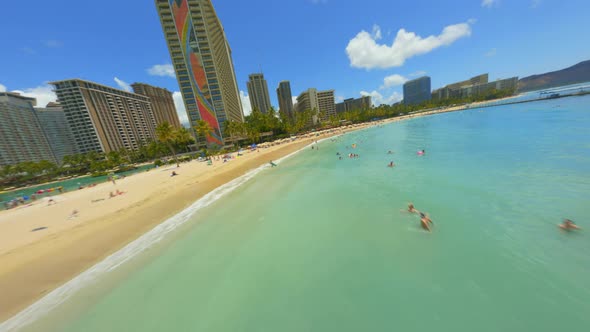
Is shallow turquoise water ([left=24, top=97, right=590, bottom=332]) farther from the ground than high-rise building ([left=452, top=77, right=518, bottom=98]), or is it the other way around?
high-rise building ([left=452, top=77, right=518, bottom=98])

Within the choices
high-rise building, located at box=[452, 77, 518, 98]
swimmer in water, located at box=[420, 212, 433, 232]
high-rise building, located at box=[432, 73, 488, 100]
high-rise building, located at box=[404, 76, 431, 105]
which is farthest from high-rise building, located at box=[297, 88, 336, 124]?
swimmer in water, located at box=[420, 212, 433, 232]

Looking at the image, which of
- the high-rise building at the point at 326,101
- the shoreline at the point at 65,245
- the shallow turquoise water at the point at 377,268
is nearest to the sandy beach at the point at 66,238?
the shoreline at the point at 65,245

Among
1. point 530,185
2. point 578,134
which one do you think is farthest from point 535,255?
point 578,134

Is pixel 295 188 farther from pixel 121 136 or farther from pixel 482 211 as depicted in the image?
pixel 121 136

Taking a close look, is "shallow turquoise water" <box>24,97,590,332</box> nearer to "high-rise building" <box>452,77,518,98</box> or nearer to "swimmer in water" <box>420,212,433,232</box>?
"swimmer in water" <box>420,212,433,232</box>

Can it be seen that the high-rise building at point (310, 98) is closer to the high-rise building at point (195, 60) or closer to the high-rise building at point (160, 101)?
the high-rise building at point (195, 60)

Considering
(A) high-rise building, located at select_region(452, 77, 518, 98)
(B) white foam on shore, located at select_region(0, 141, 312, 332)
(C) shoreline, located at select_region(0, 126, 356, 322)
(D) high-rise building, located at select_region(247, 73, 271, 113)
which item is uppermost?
(D) high-rise building, located at select_region(247, 73, 271, 113)
